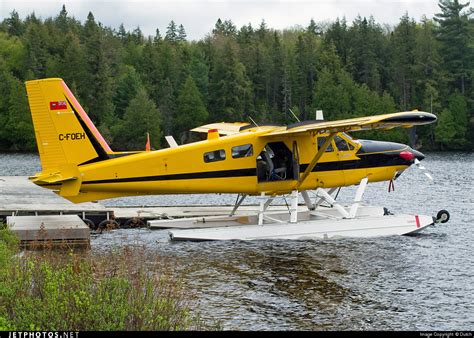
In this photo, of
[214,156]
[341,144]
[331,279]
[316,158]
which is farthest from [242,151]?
[331,279]

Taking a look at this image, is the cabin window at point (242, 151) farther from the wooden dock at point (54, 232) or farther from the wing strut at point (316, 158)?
the wooden dock at point (54, 232)

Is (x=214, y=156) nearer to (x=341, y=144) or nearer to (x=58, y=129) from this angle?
(x=341, y=144)

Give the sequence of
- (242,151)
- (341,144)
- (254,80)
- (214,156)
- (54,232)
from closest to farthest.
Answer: (54,232), (214,156), (242,151), (341,144), (254,80)

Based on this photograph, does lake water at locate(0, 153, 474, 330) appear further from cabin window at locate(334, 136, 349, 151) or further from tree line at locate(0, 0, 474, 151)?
tree line at locate(0, 0, 474, 151)

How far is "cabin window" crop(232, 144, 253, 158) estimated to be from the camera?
812 inches

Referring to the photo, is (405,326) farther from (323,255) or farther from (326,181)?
(326,181)

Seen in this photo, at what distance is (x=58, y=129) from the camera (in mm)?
19734

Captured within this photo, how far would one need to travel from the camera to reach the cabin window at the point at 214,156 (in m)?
20.3

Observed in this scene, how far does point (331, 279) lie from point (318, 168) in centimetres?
558

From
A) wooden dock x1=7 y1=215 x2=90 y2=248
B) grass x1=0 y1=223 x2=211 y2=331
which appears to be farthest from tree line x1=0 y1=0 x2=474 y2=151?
grass x1=0 y1=223 x2=211 y2=331

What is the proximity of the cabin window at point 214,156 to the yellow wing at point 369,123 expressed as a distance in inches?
52.2

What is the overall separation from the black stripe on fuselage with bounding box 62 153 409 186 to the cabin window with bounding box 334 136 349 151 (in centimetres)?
39

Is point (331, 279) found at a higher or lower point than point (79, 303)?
lower

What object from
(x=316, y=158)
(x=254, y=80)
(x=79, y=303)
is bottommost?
(x=79, y=303)
